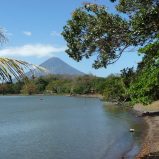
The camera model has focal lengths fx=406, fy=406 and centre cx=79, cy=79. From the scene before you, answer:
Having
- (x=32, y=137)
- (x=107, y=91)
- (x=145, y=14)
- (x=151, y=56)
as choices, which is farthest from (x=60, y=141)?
(x=107, y=91)

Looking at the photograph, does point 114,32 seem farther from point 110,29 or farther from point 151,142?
point 151,142

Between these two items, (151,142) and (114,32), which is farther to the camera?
(151,142)

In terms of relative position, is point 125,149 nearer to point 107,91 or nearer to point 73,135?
point 73,135

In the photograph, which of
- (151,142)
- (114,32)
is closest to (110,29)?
(114,32)

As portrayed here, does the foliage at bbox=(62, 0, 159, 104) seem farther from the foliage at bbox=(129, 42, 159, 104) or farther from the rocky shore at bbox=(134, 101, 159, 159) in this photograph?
the rocky shore at bbox=(134, 101, 159, 159)

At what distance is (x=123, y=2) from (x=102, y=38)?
193 cm

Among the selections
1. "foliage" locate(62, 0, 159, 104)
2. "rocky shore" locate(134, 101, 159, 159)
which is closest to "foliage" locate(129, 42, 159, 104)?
"foliage" locate(62, 0, 159, 104)

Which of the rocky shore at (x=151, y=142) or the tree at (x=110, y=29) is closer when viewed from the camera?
the tree at (x=110, y=29)

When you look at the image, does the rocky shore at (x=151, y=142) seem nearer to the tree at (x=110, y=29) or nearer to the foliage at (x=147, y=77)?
the foliage at (x=147, y=77)

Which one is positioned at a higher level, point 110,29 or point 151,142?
point 110,29

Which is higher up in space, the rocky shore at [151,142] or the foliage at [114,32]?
the foliage at [114,32]

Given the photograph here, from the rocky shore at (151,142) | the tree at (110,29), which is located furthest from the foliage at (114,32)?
the rocky shore at (151,142)

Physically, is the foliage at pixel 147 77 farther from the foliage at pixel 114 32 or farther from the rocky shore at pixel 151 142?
the rocky shore at pixel 151 142

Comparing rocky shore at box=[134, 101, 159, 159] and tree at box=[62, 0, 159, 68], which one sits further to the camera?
rocky shore at box=[134, 101, 159, 159]
